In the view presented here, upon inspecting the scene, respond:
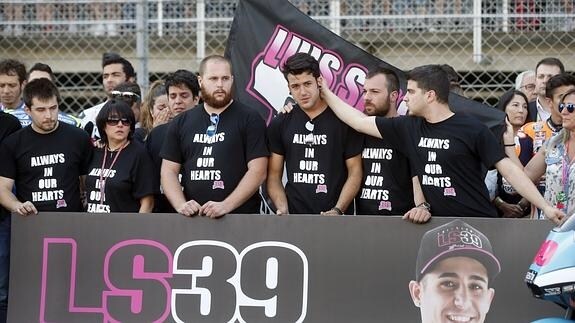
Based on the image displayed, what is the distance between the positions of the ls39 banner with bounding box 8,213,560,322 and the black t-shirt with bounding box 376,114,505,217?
0.24 meters

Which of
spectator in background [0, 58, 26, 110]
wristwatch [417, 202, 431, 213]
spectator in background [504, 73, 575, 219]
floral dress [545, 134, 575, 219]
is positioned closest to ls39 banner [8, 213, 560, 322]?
wristwatch [417, 202, 431, 213]

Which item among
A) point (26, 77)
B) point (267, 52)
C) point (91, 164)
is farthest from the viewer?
point (26, 77)

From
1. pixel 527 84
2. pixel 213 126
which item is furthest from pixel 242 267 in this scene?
pixel 527 84

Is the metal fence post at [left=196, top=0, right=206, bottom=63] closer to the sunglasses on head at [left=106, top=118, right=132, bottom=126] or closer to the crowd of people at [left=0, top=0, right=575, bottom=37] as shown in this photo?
the crowd of people at [left=0, top=0, right=575, bottom=37]

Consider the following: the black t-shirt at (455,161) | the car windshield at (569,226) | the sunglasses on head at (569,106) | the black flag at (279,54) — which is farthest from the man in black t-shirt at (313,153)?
the car windshield at (569,226)

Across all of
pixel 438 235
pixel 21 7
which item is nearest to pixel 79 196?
pixel 438 235

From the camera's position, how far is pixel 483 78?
434 inches

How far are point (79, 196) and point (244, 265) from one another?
52.1 inches

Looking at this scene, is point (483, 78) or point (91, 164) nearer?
point (91, 164)

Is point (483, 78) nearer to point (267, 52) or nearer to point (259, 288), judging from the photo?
point (267, 52)

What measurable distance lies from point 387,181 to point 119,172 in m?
1.72

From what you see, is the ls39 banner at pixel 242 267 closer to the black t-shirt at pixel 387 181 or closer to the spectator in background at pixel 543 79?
the black t-shirt at pixel 387 181

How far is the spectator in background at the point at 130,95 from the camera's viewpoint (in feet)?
27.4

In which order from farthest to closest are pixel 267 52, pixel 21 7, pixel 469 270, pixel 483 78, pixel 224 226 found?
pixel 21 7 → pixel 483 78 → pixel 267 52 → pixel 224 226 → pixel 469 270
